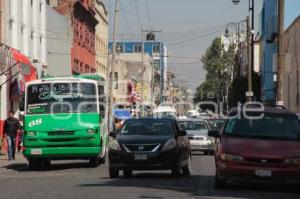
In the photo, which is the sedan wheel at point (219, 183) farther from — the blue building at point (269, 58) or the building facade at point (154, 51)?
the building facade at point (154, 51)

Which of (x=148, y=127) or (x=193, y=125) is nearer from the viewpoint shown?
(x=148, y=127)

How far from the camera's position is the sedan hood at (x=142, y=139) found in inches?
757

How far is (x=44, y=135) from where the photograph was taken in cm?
2373

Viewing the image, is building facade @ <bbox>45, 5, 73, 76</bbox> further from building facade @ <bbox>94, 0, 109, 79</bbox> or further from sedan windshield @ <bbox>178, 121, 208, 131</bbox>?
sedan windshield @ <bbox>178, 121, 208, 131</bbox>

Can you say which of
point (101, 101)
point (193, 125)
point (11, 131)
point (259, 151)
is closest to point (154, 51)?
point (193, 125)

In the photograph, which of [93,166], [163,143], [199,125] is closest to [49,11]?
[199,125]

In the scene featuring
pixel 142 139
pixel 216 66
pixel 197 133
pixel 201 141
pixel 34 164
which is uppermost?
pixel 216 66

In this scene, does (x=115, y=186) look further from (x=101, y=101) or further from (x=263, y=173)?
(x=101, y=101)

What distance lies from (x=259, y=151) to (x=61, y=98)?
10.6 metres

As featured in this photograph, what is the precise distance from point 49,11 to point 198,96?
4290 inches

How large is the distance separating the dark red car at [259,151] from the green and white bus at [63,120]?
812 centimetres

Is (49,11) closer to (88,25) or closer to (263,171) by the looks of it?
(88,25)

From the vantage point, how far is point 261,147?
15.3 m

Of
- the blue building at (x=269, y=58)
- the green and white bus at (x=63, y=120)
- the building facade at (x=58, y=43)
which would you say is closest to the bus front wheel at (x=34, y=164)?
the green and white bus at (x=63, y=120)
